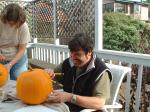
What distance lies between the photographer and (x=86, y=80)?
253cm

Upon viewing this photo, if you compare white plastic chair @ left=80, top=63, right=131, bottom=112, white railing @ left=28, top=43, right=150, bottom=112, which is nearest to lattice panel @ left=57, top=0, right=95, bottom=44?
white railing @ left=28, top=43, right=150, bottom=112

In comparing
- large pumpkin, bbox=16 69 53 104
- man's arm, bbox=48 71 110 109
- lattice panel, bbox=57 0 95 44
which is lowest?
man's arm, bbox=48 71 110 109

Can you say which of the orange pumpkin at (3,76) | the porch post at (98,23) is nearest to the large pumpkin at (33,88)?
the orange pumpkin at (3,76)

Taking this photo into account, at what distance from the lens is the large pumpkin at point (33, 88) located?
7.15ft

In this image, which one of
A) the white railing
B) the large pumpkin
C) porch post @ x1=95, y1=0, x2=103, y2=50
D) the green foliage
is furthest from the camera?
the green foliage

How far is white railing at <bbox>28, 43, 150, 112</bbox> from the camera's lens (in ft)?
12.7

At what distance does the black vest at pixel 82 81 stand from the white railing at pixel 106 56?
0.87m

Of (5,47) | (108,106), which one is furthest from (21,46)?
(108,106)

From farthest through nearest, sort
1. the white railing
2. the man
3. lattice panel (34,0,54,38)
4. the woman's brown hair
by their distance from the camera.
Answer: lattice panel (34,0,54,38) → the white railing → the woman's brown hair → the man

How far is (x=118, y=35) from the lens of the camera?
12.4 metres

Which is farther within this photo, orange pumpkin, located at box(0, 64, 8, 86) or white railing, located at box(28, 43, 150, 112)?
white railing, located at box(28, 43, 150, 112)

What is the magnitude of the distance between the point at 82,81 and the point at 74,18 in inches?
135

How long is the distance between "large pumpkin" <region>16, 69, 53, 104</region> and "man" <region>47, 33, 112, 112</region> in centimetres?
8

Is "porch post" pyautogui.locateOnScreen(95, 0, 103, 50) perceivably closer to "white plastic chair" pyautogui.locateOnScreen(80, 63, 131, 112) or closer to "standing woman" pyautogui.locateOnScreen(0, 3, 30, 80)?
"standing woman" pyautogui.locateOnScreen(0, 3, 30, 80)
